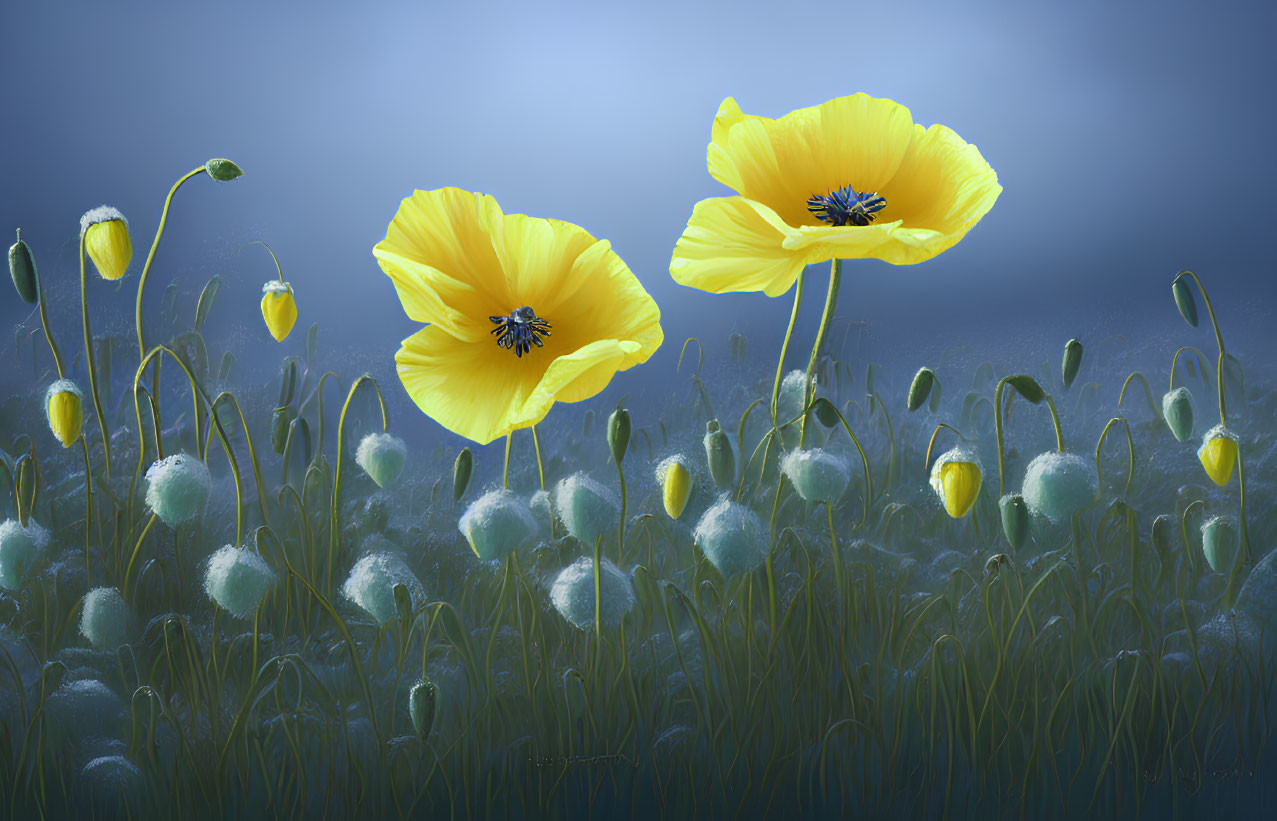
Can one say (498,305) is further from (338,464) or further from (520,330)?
(338,464)

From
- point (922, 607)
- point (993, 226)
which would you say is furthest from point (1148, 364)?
point (922, 607)

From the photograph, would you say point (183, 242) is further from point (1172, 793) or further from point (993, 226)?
point (1172, 793)

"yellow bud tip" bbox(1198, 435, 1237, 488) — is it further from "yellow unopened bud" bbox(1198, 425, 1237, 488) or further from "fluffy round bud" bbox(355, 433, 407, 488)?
"fluffy round bud" bbox(355, 433, 407, 488)

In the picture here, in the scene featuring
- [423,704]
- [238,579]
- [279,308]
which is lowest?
[423,704]

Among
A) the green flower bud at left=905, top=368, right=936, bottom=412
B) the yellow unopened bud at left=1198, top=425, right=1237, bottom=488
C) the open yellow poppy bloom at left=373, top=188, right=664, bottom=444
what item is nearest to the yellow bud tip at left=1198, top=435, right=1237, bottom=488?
the yellow unopened bud at left=1198, top=425, right=1237, bottom=488

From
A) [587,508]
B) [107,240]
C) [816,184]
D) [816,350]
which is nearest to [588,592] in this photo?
[587,508]

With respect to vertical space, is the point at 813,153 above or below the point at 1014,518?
above
